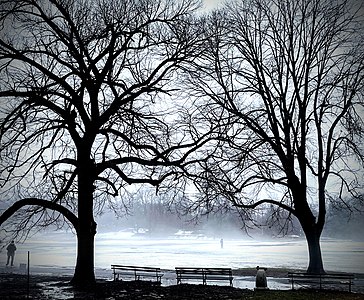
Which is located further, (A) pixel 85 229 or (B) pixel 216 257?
(B) pixel 216 257

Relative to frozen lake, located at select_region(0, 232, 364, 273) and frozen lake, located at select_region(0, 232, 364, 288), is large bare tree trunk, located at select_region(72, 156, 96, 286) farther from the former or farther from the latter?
frozen lake, located at select_region(0, 232, 364, 273)

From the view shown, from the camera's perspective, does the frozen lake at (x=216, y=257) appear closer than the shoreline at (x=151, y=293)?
No

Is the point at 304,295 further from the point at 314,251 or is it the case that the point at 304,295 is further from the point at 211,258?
the point at 211,258

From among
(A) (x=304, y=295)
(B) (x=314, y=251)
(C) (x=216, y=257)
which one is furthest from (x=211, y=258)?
(A) (x=304, y=295)

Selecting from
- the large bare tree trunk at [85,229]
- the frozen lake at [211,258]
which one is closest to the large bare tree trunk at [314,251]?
the frozen lake at [211,258]

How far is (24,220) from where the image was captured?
15.9m

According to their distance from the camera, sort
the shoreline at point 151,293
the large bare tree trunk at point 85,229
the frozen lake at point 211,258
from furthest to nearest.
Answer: the frozen lake at point 211,258 < the large bare tree trunk at point 85,229 < the shoreline at point 151,293

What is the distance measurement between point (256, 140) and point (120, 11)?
816 cm

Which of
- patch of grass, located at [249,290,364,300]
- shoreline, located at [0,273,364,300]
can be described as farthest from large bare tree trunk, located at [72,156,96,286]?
patch of grass, located at [249,290,364,300]

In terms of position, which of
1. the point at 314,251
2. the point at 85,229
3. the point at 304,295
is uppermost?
the point at 85,229

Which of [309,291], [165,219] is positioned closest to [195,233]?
[165,219]

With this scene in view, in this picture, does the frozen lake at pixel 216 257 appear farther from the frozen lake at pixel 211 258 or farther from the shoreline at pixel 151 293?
the shoreline at pixel 151 293

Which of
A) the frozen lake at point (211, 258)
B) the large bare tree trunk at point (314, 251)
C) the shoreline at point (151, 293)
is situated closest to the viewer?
the shoreline at point (151, 293)

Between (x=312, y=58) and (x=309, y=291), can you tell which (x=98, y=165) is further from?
(x=312, y=58)
